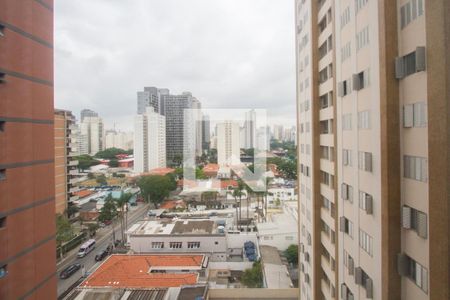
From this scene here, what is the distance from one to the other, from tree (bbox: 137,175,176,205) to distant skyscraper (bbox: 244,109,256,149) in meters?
5.32

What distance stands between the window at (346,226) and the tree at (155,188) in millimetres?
14140

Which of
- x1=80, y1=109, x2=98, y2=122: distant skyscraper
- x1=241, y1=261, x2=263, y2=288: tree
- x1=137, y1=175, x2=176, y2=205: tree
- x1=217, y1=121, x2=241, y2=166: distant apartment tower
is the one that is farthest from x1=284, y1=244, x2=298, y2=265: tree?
x1=80, y1=109, x2=98, y2=122: distant skyscraper

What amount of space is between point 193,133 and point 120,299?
14105mm

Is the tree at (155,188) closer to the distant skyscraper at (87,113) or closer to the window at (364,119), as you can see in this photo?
the window at (364,119)

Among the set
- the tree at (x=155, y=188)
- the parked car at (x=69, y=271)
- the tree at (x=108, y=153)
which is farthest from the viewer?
the tree at (x=108, y=153)

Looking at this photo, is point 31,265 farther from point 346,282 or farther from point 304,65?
point 304,65

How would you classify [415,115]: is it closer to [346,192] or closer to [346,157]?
[346,157]

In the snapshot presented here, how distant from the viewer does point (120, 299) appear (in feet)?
18.1

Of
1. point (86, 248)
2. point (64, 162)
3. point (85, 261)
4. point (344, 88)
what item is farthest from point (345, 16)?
point (64, 162)

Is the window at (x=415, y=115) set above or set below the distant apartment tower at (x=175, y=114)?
below

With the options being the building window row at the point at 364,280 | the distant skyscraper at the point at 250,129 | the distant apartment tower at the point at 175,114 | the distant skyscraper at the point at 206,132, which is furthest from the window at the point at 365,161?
the distant apartment tower at the point at 175,114

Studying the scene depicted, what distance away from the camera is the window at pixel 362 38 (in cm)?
274

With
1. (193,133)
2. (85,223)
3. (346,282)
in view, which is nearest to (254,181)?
(193,133)

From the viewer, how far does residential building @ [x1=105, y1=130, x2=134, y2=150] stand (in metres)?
30.9
